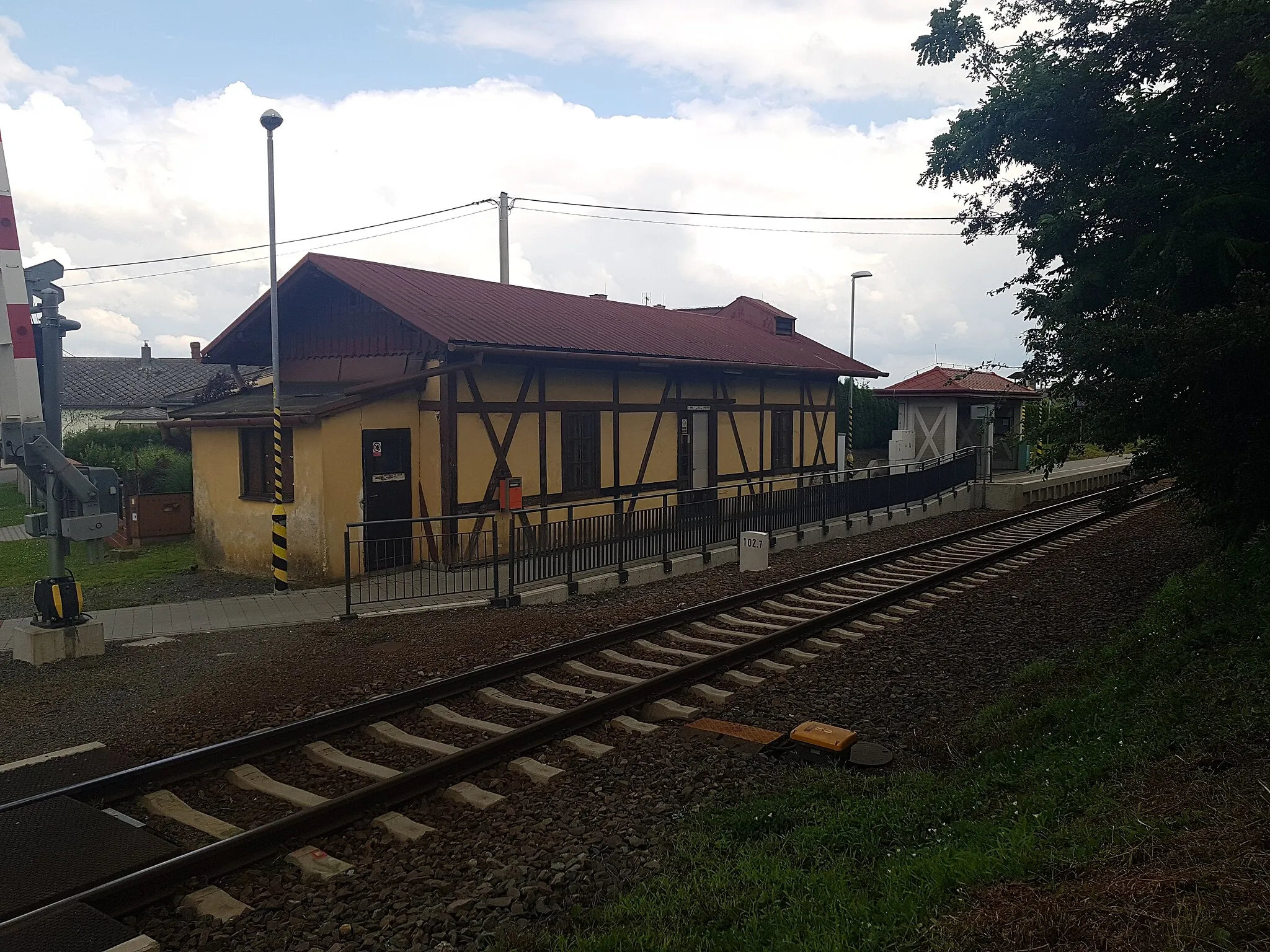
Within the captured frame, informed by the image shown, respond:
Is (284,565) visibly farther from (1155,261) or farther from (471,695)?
(1155,261)

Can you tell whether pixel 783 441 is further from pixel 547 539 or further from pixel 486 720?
pixel 486 720

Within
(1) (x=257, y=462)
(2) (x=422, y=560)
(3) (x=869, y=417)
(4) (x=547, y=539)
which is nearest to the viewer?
(2) (x=422, y=560)

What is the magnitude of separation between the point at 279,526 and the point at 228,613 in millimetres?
1754

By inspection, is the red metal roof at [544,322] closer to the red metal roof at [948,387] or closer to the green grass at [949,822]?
the red metal roof at [948,387]

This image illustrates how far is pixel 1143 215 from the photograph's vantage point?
30.5 feet

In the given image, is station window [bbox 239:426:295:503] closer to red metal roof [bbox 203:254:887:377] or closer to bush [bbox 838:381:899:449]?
red metal roof [bbox 203:254:887:377]

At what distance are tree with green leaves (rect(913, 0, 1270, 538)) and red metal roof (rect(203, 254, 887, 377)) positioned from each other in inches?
288

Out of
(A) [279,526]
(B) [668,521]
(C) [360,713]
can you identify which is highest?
(A) [279,526]

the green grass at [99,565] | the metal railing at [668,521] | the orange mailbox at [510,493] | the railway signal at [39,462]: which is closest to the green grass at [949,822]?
the metal railing at [668,521]

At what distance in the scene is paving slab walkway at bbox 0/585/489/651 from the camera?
1062cm

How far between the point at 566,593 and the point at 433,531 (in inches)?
136

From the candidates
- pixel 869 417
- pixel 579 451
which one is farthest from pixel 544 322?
pixel 869 417

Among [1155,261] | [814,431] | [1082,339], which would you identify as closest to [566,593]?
[1082,339]

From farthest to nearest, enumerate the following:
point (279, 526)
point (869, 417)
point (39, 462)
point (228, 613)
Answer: point (869, 417) → point (279, 526) → point (228, 613) → point (39, 462)
